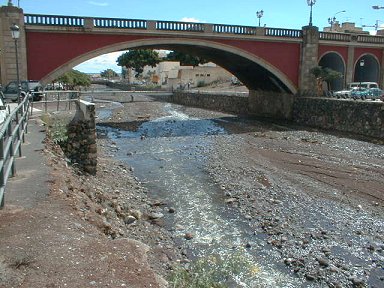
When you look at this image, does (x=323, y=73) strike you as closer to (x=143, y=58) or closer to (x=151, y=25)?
(x=151, y=25)

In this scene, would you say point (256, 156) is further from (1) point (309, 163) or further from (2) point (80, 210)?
(2) point (80, 210)

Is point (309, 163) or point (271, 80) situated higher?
point (271, 80)

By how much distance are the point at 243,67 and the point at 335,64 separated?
9.90 meters

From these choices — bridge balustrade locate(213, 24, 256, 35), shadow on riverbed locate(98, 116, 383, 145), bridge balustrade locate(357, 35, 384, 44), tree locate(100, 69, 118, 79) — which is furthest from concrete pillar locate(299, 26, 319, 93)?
tree locate(100, 69, 118, 79)

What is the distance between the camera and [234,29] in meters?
33.3

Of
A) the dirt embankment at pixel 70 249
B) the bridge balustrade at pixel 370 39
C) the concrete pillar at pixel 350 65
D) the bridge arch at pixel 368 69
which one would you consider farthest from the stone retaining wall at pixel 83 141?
the bridge arch at pixel 368 69

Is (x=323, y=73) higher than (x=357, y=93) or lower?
higher

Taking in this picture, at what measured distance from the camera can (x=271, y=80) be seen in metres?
37.8

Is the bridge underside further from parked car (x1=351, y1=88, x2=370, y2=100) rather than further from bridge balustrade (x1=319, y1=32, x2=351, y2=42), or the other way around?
bridge balustrade (x1=319, y1=32, x2=351, y2=42)

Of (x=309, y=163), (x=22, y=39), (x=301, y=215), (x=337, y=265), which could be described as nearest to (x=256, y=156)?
(x=309, y=163)

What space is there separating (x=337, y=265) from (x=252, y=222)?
3.05 m

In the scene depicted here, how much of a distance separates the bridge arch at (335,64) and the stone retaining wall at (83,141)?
28804 millimetres

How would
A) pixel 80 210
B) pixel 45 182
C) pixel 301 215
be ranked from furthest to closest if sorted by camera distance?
pixel 301 215
pixel 45 182
pixel 80 210

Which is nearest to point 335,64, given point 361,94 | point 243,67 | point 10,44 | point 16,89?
point 361,94
